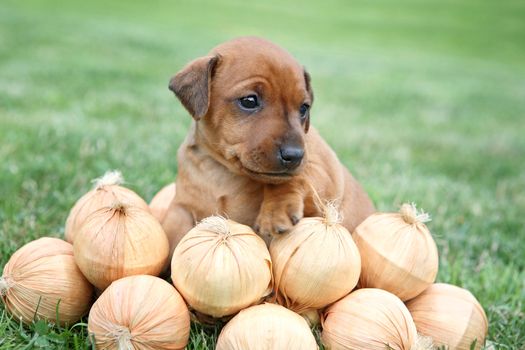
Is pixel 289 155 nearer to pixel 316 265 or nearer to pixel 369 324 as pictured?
pixel 316 265

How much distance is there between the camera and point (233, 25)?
26125mm

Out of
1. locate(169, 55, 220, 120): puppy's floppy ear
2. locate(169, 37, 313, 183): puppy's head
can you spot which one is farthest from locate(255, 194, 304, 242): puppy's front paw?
locate(169, 55, 220, 120): puppy's floppy ear

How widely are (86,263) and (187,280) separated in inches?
19.6

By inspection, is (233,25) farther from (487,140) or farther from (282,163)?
(282,163)

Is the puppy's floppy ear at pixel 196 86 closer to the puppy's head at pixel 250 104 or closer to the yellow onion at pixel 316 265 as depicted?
the puppy's head at pixel 250 104

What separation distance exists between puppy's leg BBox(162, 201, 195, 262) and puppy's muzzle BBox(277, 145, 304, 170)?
0.69 m

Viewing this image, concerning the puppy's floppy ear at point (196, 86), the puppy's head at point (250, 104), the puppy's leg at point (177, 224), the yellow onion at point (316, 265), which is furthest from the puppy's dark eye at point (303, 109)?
the puppy's leg at point (177, 224)

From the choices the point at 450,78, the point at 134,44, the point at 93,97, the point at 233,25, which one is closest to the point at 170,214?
the point at 93,97

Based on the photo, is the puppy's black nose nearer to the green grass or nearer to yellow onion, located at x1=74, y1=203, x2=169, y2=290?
yellow onion, located at x1=74, y1=203, x2=169, y2=290

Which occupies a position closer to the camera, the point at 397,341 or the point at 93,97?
the point at 397,341

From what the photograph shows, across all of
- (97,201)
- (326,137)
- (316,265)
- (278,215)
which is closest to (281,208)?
(278,215)

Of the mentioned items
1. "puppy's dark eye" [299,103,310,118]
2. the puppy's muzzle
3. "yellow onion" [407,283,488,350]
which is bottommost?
"yellow onion" [407,283,488,350]

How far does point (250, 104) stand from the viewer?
294 centimetres

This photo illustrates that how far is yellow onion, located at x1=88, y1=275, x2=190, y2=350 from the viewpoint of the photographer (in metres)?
2.33
